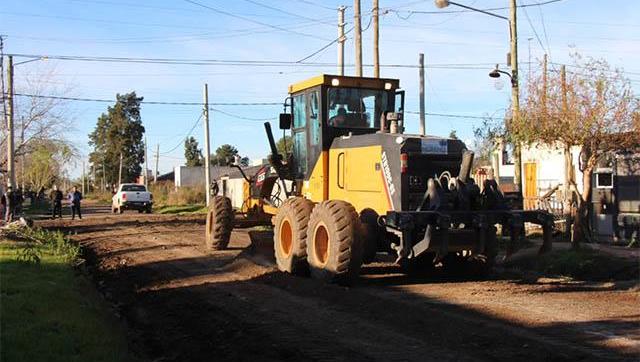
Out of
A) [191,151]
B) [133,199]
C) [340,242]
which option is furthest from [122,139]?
[340,242]

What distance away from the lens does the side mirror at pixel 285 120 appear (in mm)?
13977

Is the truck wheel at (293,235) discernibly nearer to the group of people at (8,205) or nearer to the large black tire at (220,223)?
the large black tire at (220,223)

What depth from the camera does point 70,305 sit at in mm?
9586

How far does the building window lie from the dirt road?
828cm

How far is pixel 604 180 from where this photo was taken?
19547 millimetres

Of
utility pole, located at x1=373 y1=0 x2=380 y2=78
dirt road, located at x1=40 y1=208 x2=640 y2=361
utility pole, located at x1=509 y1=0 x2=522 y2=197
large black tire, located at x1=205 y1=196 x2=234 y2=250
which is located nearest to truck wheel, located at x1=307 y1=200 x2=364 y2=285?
dirt road, located at x1=40 y1=208 x2=640 y2=361

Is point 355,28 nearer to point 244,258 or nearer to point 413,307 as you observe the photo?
point 244,258

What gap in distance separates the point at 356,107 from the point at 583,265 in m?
5.54

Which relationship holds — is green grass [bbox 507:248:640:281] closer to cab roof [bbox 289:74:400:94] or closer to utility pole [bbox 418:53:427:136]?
cab roof [bbox 289:74:400:94]

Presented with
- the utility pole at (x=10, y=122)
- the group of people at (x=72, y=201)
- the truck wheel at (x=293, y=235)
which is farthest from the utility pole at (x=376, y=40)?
the utility pole at (x=10, y=122)

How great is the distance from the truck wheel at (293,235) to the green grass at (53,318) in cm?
327

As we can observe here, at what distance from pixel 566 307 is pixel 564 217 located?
1226cm

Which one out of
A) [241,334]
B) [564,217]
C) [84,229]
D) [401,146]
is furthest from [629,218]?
[84,229]

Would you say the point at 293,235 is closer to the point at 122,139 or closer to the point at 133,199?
the point at 133,199
